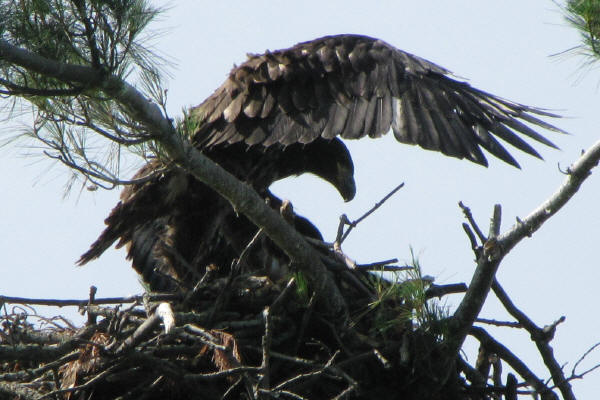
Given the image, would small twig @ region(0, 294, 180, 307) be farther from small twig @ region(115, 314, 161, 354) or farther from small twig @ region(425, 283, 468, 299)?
small twig @ region(425, 283, 468, 299)

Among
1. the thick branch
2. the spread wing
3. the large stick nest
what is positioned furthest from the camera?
the spread wing

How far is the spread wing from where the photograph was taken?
4.82 meters

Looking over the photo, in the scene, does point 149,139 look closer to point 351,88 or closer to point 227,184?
point 227,184

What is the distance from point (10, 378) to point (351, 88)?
7.16ft

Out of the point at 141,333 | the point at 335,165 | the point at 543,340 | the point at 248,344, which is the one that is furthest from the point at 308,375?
the point at 335,165

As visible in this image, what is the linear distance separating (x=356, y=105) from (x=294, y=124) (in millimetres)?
332

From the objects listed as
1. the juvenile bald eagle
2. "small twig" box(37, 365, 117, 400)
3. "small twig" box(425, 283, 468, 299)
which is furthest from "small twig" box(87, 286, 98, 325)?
"small twig" box(425, 283, 468, 299)

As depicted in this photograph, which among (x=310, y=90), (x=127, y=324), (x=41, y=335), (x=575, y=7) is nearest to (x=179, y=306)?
(x=127, y=324)

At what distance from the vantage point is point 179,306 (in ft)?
14.9

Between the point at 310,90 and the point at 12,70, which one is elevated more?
the point at 310,90

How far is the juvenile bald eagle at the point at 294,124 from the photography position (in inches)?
191

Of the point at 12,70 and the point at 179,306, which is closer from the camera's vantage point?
the point at 12,70

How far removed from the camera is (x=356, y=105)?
5.00 m

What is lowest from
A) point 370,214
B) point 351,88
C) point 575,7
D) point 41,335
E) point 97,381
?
point 97,381
